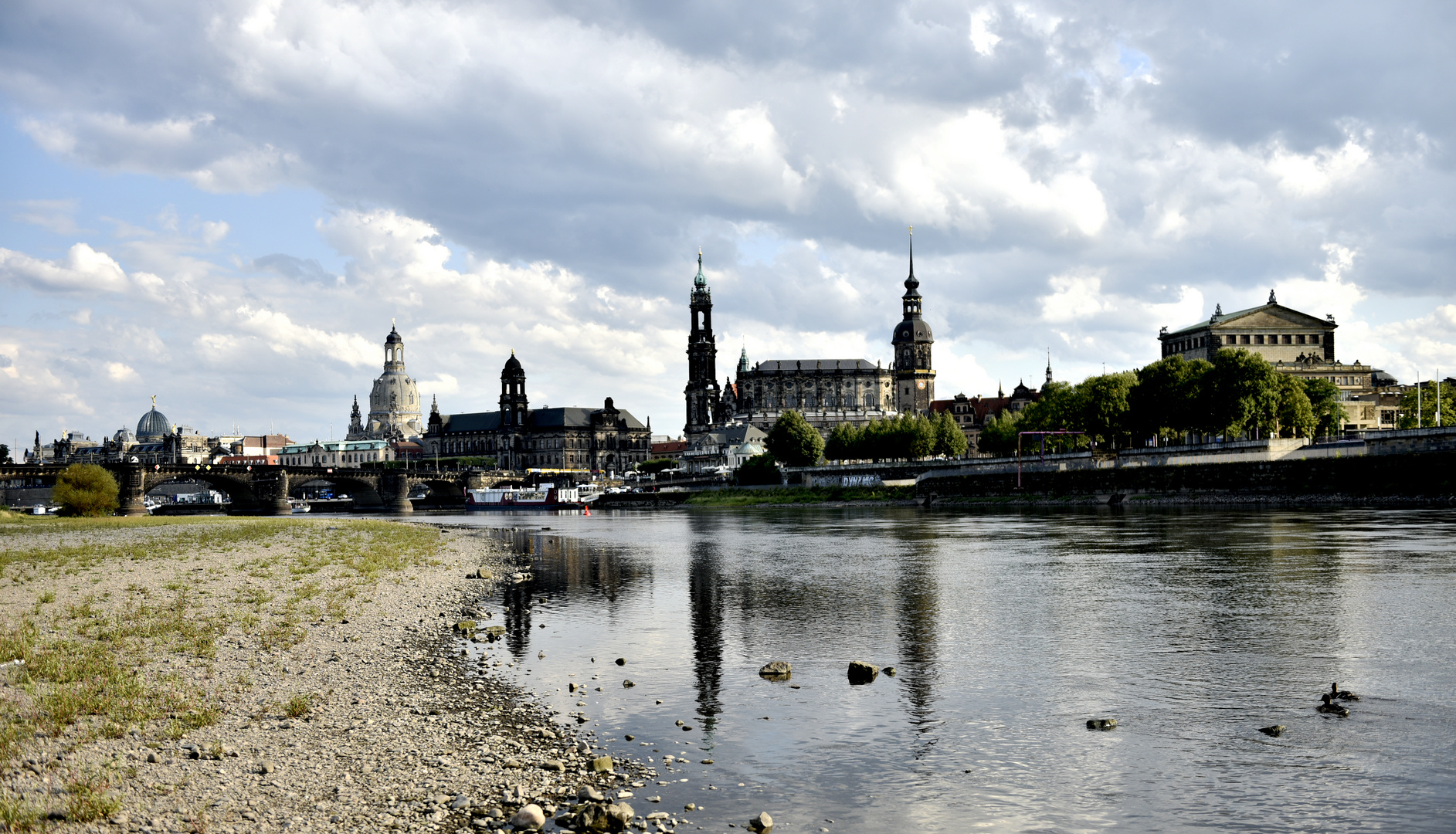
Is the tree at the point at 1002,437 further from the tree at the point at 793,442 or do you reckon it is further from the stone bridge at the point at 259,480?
the stone bridge at the point at 259,480

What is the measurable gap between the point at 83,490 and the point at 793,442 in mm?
114712

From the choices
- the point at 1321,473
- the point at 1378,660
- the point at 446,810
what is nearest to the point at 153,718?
the point at 446,810

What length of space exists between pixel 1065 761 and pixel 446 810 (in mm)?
8682

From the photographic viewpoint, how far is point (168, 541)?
54.9 metres

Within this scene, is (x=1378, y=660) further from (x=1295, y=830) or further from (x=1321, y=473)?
(x=1321, y=473)

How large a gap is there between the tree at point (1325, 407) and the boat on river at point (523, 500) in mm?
106928

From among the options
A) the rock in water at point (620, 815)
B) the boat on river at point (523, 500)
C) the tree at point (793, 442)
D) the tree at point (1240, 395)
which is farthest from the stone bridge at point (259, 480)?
the rock in water at point (620, 815)

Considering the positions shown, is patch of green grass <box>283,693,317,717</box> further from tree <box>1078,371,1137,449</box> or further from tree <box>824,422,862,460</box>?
tree <box>824,422,862,460</box>

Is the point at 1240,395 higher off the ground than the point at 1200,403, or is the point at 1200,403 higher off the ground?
the point at 1240,395

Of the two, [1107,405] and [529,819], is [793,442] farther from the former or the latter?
[529,819]

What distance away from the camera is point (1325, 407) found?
124750 millimetres

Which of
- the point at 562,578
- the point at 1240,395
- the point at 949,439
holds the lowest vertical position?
the point at 562,578

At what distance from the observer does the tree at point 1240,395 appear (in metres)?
106

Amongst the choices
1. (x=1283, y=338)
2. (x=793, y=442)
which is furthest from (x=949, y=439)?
(x=1283, y=338)
